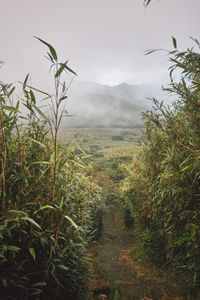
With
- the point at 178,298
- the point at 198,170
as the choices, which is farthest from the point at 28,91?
the point at 178,298

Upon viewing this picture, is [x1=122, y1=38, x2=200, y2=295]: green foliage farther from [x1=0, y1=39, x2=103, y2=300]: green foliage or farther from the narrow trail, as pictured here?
[x1=0, y1=39, x2=103, y2=300]: green foliage

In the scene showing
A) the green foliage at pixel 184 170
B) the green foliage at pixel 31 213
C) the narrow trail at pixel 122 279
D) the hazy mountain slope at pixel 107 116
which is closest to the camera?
the green foliage at pixel 31 213

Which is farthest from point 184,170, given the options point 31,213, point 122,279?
point 122,279

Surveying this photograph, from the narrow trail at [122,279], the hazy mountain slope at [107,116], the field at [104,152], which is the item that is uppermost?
the hazy mountain slope at [107,116]

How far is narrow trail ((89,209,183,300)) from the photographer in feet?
→ 14.2

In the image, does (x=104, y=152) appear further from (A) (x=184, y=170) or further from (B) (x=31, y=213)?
(B) (x=31, y=213)

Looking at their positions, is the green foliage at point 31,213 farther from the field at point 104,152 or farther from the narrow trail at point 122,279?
the narrow trail at point 122,279

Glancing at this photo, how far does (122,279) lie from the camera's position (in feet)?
18.6

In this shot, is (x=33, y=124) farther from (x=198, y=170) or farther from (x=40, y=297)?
(x=198, y=170)

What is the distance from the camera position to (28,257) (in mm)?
1836

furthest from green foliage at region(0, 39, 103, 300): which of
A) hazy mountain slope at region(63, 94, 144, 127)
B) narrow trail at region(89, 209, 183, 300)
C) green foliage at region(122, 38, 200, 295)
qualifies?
hazy mountain slope at region(63, 94, 144, 127)

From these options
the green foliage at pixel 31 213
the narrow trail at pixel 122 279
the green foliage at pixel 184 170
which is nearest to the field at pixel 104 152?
the green foliage at pixel 31 213

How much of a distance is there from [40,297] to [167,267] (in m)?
5.11

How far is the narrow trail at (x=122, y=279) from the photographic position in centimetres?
432
